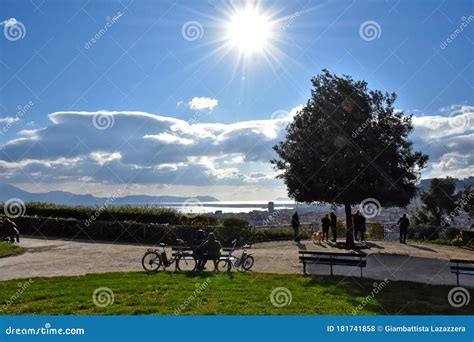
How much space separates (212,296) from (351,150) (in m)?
13.9

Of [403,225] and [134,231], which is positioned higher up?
[403,225]

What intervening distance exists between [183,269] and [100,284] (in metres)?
4.39

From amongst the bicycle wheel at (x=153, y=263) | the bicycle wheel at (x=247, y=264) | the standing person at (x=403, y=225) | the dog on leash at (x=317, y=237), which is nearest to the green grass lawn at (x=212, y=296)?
the bicycle wheel at (x=153, y=263)

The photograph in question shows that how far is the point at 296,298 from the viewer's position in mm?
11516

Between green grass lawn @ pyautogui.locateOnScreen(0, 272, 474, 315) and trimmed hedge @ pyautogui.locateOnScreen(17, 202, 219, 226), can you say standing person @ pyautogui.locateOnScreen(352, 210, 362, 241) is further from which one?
green grass lawn @ pyautogui.locateOnScreen(0, 272, 474, 315)

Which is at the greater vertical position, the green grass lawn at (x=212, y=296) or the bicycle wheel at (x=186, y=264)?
the bicycle wheel at (x=186, y=264)

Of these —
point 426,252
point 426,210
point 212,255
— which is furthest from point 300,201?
point 426,210

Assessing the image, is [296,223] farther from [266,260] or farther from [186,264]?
[186,264]

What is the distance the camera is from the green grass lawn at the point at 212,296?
33.4 feet

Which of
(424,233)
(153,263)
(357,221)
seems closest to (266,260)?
(153,263)

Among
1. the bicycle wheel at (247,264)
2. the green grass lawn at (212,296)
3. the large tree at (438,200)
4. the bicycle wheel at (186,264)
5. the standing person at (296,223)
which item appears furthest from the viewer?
the large tree at (438,200)

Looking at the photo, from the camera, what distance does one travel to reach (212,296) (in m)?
11.5

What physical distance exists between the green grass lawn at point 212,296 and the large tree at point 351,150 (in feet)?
30.7

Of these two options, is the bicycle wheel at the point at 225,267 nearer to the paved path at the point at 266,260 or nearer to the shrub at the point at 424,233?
the paved path at the point at 266,260
